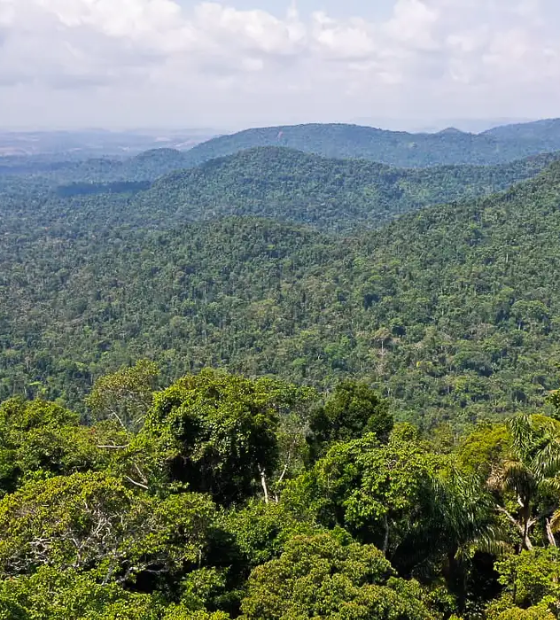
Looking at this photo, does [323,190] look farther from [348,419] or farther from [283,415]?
[348,419]

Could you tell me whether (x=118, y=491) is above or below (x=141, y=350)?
above

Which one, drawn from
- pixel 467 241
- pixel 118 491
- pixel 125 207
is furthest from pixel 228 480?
pixel 125 207

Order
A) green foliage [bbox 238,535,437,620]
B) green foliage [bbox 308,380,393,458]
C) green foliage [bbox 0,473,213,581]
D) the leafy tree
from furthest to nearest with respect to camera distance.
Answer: the leafy tree
green foliage [bbox 308,380,393,458]
green foliage [bbox 0,473,213,581]
green foliage [bbox 238,535,437,620]

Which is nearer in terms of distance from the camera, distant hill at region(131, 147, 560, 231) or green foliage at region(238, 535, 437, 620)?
green foliage at region(238, 535, 437, 620)

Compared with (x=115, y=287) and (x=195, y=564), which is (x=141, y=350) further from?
(x=195, y=564)

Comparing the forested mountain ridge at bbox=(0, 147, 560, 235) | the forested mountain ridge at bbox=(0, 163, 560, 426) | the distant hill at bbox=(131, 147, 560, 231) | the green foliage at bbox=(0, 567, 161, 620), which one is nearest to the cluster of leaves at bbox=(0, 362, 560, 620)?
the green foliage at bbox=(0, 567, 161, 620)

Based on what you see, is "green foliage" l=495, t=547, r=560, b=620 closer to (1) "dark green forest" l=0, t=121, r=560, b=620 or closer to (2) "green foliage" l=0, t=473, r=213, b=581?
(1) "dark green forest" l=0, t=121, r=560, b=620
